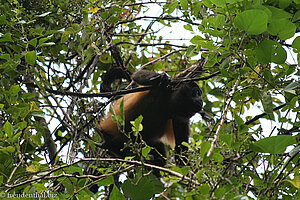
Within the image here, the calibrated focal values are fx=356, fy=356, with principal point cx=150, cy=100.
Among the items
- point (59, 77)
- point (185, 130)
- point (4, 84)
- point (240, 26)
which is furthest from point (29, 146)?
point (185, 130)

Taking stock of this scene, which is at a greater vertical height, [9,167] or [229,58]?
[229,58]

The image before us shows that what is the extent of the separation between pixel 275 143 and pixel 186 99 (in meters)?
3.42

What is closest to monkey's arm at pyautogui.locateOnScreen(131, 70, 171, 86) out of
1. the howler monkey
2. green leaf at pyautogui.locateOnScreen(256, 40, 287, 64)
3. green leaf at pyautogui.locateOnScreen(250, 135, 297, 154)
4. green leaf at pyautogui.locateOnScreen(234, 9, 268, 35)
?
the howler monkey

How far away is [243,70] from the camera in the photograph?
101 inches

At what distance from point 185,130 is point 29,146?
3007mm

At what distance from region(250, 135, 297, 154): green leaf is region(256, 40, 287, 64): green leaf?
1.83 ft

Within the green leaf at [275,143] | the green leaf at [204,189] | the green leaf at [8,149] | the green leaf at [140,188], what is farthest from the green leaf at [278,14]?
the green leaf at [8,149]

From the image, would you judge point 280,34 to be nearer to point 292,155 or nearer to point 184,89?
point 292,155

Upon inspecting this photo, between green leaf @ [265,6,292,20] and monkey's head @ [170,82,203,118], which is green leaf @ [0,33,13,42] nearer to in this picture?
green leaf @ [265,6,292,20]

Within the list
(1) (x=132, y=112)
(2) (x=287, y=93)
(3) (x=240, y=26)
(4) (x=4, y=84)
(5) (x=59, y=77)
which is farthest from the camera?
(1) (x=132, y=112)

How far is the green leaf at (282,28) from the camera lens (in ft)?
7.06

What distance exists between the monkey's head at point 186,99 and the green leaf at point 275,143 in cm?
318

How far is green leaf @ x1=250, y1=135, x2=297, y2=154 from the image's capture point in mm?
1920

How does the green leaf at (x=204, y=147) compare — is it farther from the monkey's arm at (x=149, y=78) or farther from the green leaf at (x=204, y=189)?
the monkey's arm at (x=149, y=78)
